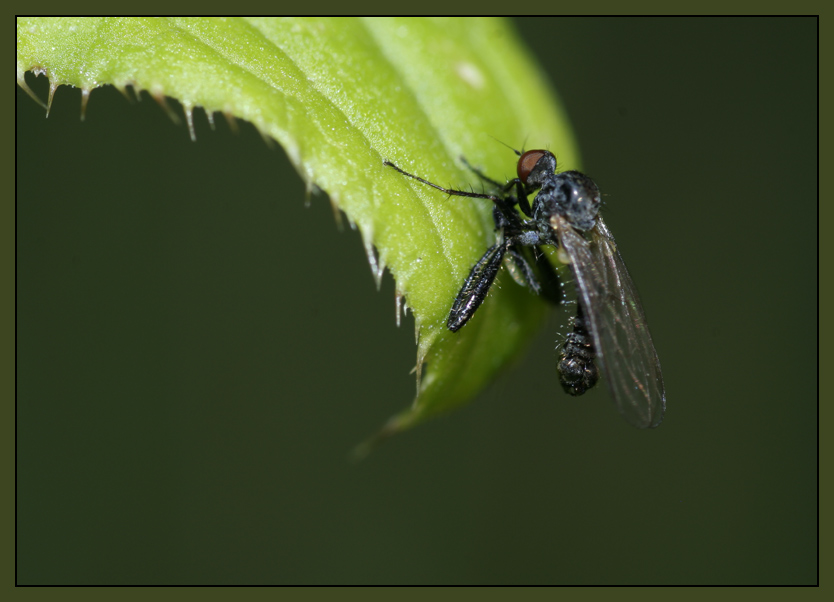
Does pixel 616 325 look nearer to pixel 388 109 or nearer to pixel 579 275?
pixel 579 275

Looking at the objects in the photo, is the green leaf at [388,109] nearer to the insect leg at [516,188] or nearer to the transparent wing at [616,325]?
the insect leg at [516,188]

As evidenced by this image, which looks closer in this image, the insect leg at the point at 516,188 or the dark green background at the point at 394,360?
the insect leg at the point at 516,188

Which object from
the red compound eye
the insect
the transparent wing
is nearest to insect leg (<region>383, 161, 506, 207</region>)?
the insect

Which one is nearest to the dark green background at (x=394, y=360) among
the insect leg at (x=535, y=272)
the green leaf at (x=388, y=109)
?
the insect leg at (x=535, y=272)

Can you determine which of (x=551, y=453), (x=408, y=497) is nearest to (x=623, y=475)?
(x=551, y=453)

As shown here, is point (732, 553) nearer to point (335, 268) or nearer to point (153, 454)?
point (335, 268)

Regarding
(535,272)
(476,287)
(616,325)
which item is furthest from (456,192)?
(616,325)

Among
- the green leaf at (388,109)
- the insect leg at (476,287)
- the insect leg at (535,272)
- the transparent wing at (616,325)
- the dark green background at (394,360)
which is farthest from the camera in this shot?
the dark green background at (394,360)

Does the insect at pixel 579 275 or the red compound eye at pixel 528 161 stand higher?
the red compound eye at pixel 528 161
